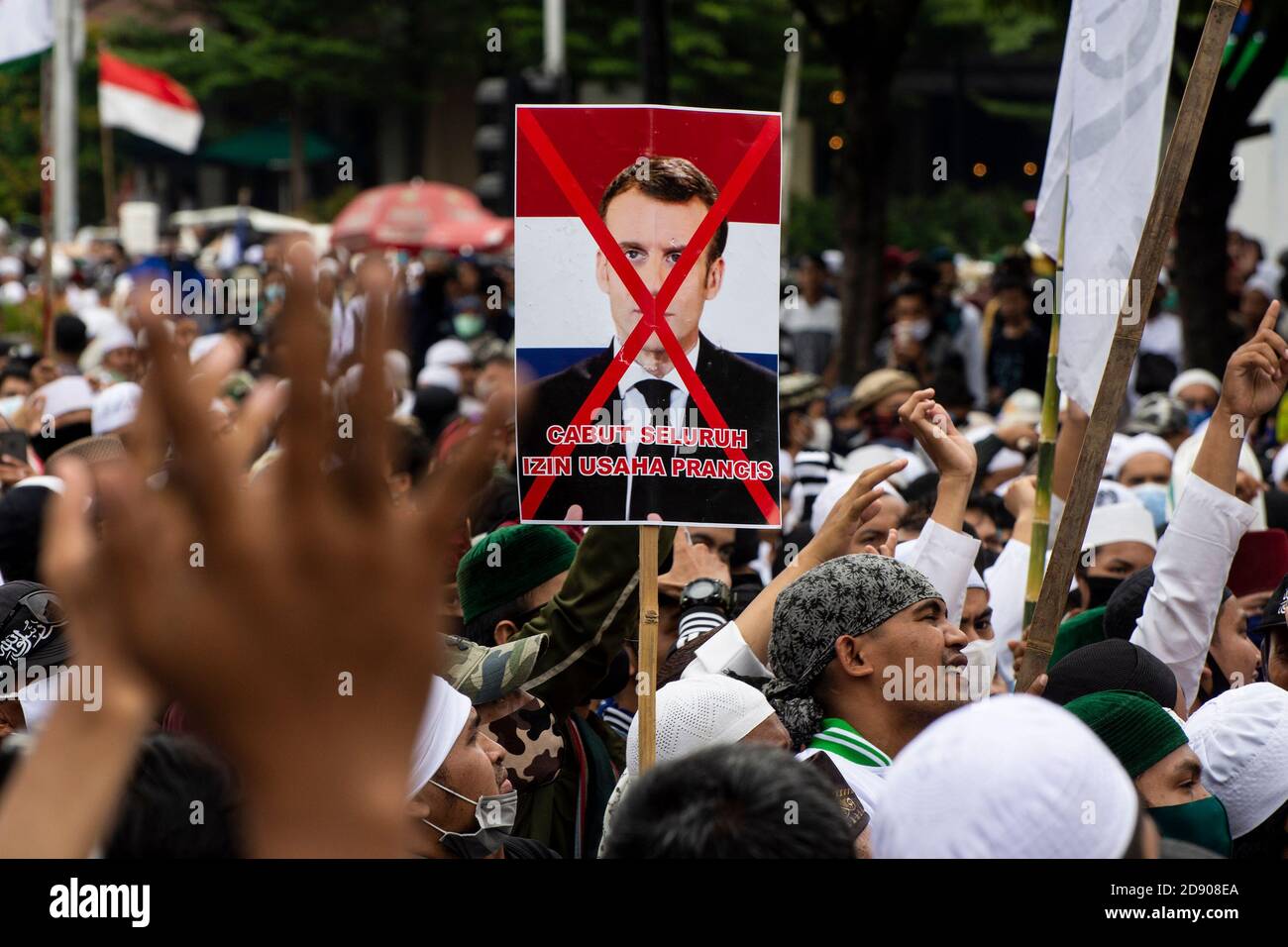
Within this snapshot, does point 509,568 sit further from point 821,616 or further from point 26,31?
point 26,31

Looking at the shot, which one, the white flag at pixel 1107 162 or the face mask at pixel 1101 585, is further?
the face mask at pixel 1101 585

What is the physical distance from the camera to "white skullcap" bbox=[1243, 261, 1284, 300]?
555 inches

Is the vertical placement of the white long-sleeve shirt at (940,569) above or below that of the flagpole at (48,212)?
below

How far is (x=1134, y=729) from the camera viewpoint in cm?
336

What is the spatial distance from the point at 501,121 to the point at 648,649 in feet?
33.2

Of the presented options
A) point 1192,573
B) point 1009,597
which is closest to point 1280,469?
point 1009,597

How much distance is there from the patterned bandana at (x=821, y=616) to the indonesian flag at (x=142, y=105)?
19164mm

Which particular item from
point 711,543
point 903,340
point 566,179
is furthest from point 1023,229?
point 566,179

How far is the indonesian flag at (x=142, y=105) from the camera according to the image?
70.1 feet

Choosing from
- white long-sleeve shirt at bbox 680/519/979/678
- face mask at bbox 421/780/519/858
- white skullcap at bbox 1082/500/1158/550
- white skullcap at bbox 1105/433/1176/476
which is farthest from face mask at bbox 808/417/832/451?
face mask at bbox 421/780/519/858

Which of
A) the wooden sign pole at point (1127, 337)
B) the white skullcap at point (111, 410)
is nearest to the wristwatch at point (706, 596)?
the wooden sign pole at point (1127, 337)

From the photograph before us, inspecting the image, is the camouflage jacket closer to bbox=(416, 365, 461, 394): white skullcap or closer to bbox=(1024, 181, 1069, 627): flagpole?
bbox=(1024, 181, 1069, 627): flagpole

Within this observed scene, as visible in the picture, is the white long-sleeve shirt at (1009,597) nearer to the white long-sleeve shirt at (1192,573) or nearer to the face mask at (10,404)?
the white long-sleeve shirt at (1192,573)
